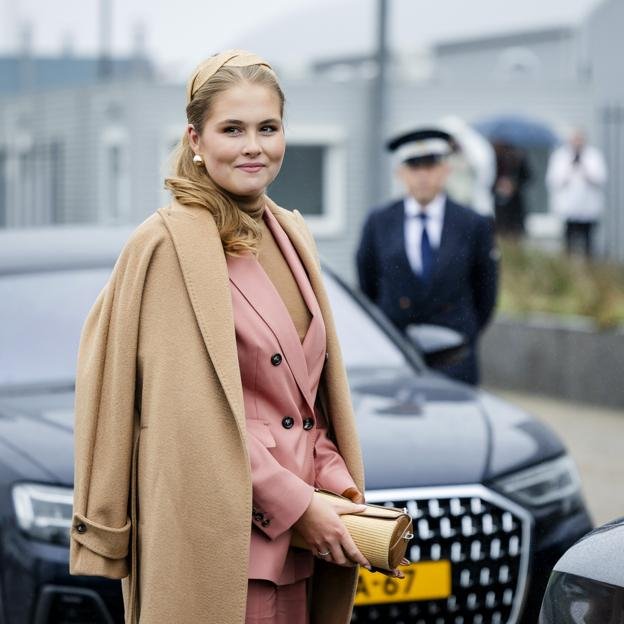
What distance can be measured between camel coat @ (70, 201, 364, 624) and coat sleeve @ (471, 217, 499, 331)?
4.41 m

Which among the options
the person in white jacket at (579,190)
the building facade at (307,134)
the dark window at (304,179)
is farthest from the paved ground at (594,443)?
the dark window at (304,179)

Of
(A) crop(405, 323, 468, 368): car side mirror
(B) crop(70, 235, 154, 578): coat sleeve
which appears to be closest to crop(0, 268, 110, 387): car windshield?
(A) crop(405, 323, 468, 368): car side mirror

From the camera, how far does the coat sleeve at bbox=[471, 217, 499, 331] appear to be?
7434mm

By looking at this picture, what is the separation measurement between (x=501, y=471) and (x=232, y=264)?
1.99m

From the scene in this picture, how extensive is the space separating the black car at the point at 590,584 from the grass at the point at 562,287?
8338 millimetres

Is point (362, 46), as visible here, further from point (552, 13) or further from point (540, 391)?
point (540, 391)

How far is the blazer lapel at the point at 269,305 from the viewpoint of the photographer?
316cm

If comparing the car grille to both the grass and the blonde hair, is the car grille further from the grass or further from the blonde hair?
the grass

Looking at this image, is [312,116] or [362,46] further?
[362,46]

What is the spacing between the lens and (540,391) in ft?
39.6

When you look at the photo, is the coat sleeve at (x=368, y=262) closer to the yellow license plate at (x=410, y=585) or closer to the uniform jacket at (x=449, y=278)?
the uniform jacket at (x=449, y=278)

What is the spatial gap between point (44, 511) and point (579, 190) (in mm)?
15163

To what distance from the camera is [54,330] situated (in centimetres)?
564

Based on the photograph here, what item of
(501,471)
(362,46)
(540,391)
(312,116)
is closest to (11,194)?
(312,116)
